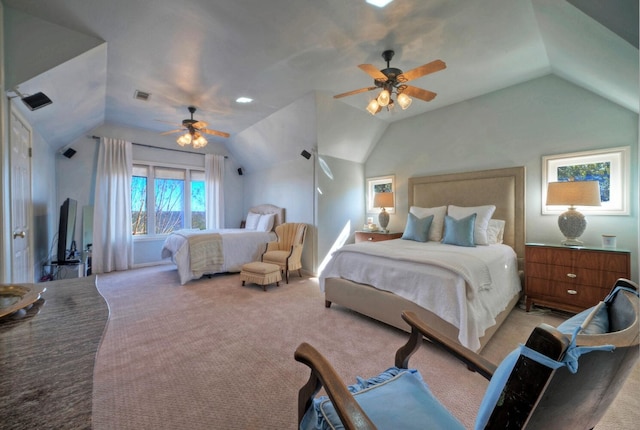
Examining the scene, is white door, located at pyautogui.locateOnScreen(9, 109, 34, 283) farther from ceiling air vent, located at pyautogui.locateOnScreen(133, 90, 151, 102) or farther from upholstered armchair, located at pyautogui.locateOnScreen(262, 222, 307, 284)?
upholstered armchair, located at pyautogui.locateOnScreen(262, 222, 307, 284)

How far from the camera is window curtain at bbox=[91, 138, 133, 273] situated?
4.80 metres

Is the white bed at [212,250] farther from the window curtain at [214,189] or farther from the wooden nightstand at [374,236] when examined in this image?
the wooden nightstand at [374,236]

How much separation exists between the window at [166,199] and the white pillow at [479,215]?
5528mm

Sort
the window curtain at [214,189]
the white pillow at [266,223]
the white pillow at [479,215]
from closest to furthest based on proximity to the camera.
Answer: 1. the white pillow at [479,215]
2. the white pillow at [266,223]
3. the window curtain at [214,189]

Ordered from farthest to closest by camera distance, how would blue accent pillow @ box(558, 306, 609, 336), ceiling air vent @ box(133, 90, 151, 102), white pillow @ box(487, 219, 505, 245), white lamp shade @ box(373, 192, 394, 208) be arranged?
white lamp shade @ box(373, 192, 394, 208), ceiling air vent @ box(133, 90, 151, 102), white pillow @ box(487, 219, 505, 245), blue accent pillow @ box(558, 306, 609, 336)

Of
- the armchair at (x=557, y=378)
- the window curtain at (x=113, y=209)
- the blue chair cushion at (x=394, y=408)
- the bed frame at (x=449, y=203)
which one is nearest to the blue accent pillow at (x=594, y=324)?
the armchair at (x=557, y=378)

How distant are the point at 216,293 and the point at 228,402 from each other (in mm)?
2292

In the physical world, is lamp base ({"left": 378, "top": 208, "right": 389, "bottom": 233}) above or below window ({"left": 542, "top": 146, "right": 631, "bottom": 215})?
below

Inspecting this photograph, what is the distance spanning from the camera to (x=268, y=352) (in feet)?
7.22

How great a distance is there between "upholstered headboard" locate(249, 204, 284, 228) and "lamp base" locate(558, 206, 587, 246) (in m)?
4.48

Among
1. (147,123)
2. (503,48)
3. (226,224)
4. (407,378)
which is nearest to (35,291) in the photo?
(407,378)

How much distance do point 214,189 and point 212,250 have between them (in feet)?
7.52

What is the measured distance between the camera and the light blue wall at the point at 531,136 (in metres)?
2.92

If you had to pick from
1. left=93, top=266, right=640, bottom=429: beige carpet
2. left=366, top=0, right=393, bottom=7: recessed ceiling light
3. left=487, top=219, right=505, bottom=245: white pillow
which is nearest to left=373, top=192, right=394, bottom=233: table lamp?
left=487, top=219, right=505, bottom=245: white pillow
